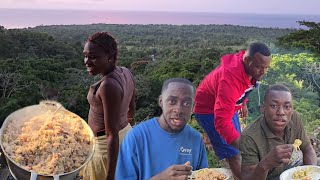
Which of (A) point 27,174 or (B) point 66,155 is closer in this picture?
(A) point 27,174

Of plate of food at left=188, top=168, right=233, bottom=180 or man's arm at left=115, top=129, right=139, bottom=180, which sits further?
plate of food at left=188, top=168, right=233, bottom=180

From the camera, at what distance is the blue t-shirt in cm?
155

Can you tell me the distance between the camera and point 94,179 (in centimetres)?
193

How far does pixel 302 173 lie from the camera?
6.08 ft

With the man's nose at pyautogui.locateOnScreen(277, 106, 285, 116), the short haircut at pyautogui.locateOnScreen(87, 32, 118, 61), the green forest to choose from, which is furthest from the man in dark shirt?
the short haircut at pyautogui.locateOnScreen(87, 32, 118, 61)

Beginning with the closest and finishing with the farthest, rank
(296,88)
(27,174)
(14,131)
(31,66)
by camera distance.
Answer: (27,174) → (14,131) → (296,88) → (31,66)

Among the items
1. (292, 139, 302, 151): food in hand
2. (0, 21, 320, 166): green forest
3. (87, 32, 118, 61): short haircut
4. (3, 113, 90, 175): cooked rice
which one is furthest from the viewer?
(0, 21, 320, 166): green forest

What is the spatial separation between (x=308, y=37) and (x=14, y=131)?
Answer: 14.9 metres

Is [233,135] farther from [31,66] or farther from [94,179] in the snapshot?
[31,66]

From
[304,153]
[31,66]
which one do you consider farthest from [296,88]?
[31,66]

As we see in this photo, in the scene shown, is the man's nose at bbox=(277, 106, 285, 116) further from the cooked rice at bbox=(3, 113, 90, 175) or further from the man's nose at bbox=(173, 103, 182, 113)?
the cooked rice at bbox=(3, 113, 90, 175)

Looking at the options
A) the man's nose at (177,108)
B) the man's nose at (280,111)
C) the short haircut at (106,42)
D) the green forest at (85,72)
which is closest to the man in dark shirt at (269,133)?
the man's nose at (280,111)

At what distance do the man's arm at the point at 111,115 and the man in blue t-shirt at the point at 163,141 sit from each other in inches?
7.8

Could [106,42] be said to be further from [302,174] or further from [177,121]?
[302,174]
